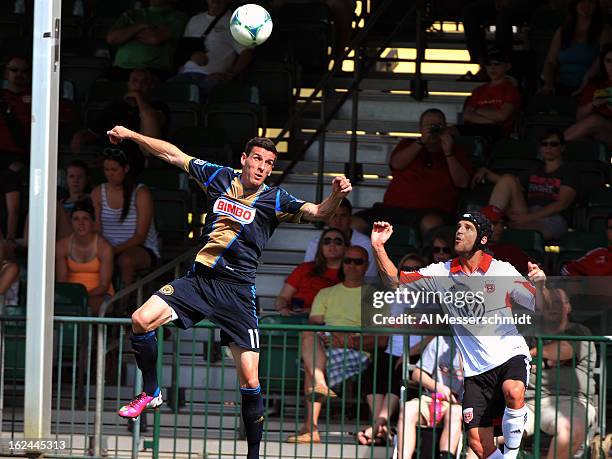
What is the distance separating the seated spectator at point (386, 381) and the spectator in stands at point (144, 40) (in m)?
4.94

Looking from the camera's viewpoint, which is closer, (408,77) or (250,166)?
(250,166)

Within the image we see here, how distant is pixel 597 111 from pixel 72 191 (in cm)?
521

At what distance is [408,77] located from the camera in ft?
53.7

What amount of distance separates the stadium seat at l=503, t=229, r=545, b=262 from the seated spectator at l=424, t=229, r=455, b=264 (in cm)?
59

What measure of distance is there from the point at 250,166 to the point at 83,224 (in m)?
3.50

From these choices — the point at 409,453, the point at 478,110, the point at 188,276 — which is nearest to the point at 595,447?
the point at 409,453

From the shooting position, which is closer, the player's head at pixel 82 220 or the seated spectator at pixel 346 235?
the seated spectator at pixel 346 235

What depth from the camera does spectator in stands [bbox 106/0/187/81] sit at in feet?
52.1

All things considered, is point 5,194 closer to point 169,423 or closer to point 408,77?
point 169,423

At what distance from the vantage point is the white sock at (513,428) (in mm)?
10508

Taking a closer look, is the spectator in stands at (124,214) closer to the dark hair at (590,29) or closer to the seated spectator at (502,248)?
the seated spectator at (502,248)

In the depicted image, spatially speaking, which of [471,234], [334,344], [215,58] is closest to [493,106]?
[215,58]

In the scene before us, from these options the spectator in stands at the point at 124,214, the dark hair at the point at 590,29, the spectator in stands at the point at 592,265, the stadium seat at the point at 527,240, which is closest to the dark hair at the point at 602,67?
the dark hair at the point at 590,29

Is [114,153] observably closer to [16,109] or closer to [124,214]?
[124,214]
